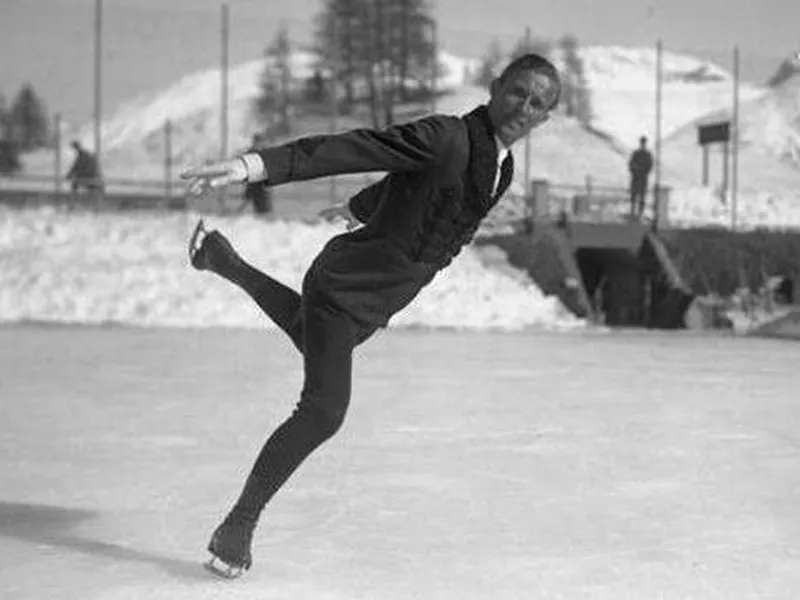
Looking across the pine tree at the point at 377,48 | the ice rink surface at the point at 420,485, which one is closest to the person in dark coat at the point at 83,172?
the ice rink surface at the point at 420,485

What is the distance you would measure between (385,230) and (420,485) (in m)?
1.67

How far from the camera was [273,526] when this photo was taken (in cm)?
373

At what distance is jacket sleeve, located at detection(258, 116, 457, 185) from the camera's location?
280cm

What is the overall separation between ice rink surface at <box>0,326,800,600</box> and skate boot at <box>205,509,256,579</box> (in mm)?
49

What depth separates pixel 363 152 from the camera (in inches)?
112

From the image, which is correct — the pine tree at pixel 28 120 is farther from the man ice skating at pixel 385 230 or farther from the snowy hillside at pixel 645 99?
the snowy hillside at pixel 645 99

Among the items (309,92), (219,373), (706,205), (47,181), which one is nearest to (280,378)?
(219,373)

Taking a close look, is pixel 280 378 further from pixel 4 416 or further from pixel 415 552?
pixel 415 552

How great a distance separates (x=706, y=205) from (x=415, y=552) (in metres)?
34.5

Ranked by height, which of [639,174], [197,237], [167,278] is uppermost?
[639,174]

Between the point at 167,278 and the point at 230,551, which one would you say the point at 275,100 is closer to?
the point at 167,278

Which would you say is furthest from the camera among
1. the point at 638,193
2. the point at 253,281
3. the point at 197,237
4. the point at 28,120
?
the point at 28,120

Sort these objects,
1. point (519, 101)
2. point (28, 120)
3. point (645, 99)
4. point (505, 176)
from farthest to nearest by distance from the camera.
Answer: point (645, 99)
point (28, 120)
point (505, 176)
point (519, 101)

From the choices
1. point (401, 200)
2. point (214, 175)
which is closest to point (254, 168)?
point (214, 175)
